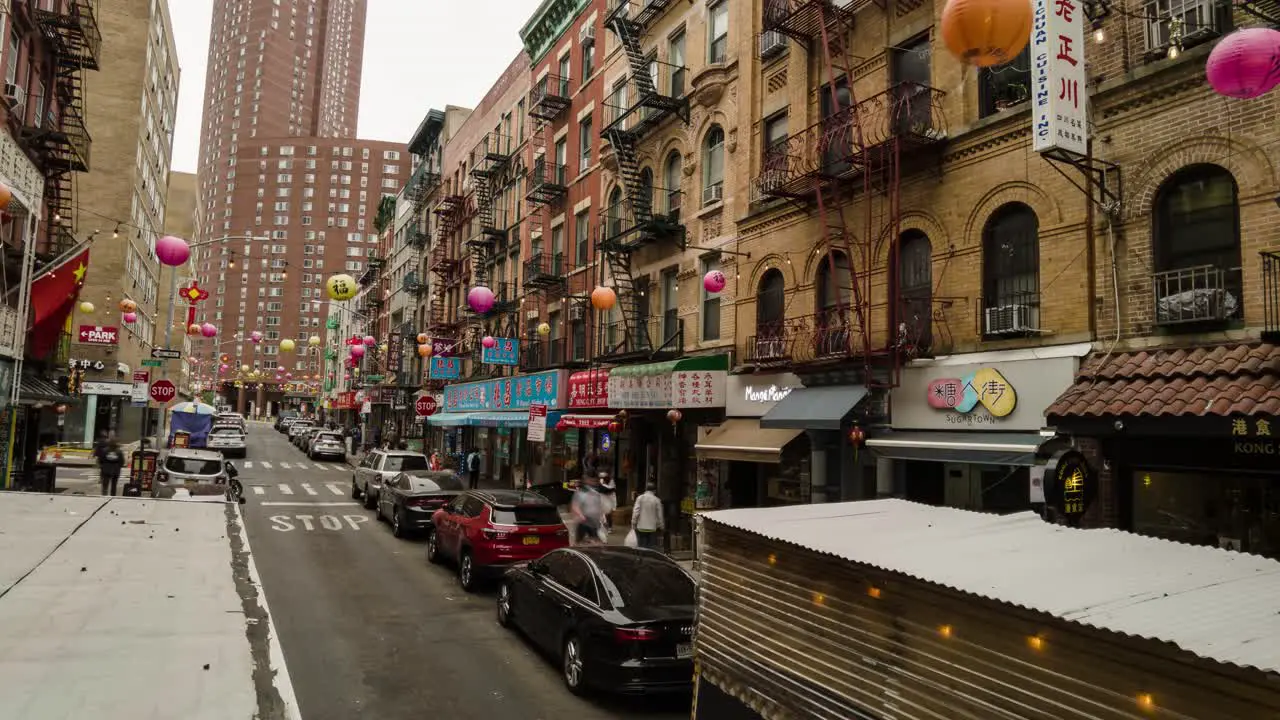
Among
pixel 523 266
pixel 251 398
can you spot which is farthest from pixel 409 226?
pixel 251 398

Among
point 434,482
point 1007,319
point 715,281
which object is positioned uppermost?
point 715,281

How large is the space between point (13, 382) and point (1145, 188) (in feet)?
80.6

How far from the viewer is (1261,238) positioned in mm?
9711

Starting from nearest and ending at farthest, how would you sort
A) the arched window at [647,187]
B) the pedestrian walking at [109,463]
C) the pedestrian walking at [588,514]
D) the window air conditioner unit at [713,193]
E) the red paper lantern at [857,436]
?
the red paper lantern at [857,436]
the pedestrian walking at [588,514]
the window air conditioner unit at [713,193]
the pedestrian walking at [109,463]
the arched window at [647,187]

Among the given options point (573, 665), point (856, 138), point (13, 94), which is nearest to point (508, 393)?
point (13, 94)

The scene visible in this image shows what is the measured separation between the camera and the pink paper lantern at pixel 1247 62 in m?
7.16

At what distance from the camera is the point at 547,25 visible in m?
33.2

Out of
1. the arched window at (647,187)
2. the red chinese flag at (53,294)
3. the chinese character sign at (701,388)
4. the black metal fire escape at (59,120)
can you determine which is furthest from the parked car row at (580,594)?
the black metal fire escape at (59,120)

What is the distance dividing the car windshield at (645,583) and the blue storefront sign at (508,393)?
15.4 meters

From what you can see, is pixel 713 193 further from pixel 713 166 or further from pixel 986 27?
pixel 986 27

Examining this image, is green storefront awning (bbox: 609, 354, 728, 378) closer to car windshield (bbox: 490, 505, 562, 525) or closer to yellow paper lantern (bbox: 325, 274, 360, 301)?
car windshield (bbox: 490, 505, 562, 525)

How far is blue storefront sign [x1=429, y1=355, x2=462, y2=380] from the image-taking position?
39.4m

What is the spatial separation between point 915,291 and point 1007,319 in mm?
2225

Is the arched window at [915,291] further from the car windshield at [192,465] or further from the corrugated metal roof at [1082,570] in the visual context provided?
the car windshield at [192,465]
